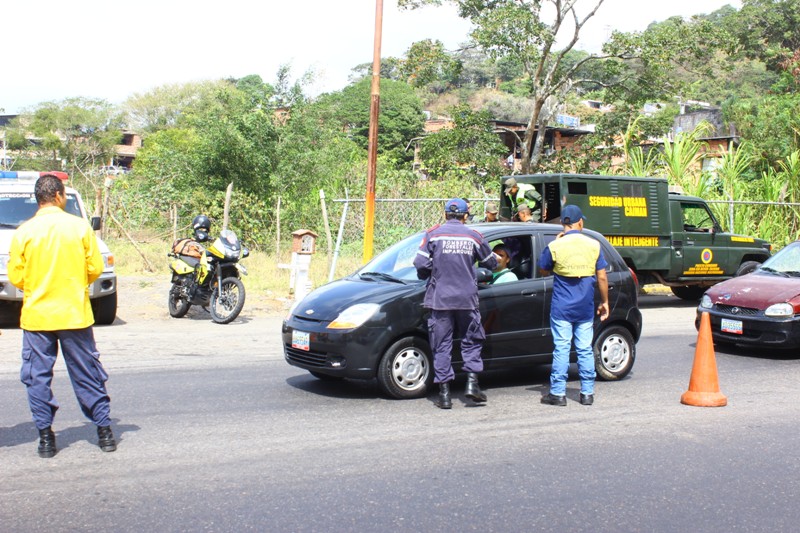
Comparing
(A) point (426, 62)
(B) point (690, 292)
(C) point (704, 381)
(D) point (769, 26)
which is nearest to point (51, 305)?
(C) point (704, 381)

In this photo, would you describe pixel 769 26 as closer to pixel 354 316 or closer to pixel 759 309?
pixel 759 309

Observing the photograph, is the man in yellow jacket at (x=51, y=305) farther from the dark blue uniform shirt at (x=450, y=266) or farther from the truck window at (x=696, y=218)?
the truck window at (x=696, y=218)

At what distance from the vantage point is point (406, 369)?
746 centimetres

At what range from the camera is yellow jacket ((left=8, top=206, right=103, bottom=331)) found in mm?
5391

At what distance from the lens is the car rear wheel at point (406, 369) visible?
737cm

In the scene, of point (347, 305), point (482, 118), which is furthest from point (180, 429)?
point (482, 118)

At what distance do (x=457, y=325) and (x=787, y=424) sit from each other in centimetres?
278

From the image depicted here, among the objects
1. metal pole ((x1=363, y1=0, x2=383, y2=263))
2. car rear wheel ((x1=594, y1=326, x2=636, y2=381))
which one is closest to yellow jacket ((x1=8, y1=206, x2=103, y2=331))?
car rear wheel ((x1=594, y1=326, x2=636, y2=381))

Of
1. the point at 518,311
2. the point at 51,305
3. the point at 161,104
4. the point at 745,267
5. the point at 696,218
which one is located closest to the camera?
the point at 51,305

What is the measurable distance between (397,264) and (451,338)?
1.27 metres

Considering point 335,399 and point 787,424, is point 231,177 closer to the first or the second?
point 335,399

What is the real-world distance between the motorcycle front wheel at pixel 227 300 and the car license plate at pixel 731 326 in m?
6.53

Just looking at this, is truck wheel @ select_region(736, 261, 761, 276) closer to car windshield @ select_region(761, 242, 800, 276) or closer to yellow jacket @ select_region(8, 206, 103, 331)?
car windshield @ select_region(761, 242, 800, 276)

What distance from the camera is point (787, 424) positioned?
7027 millimetres
